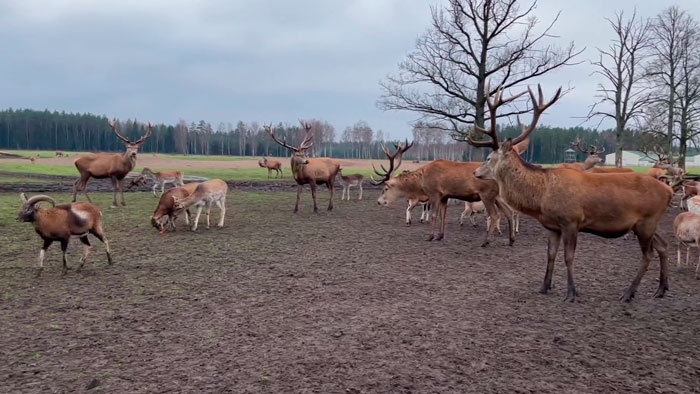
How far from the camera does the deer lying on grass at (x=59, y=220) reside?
7426mm

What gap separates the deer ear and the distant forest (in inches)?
3447

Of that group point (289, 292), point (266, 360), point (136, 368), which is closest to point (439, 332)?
point (266, 360)

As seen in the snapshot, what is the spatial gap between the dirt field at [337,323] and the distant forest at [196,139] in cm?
8709

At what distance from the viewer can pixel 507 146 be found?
732cm

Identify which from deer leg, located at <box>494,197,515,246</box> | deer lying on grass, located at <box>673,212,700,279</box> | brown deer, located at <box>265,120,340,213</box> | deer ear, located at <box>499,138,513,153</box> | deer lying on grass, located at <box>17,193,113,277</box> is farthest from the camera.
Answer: brown deer, located at <box>265,120,340,213</box>

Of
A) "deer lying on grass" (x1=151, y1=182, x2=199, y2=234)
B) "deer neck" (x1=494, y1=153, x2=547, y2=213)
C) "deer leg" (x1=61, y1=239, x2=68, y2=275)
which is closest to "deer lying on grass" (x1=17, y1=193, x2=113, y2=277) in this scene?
"deer leg" (x1=61, y1=239, x2=68, y2=275)

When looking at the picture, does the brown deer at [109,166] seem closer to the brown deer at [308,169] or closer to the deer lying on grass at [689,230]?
the brown deer at [308,169]

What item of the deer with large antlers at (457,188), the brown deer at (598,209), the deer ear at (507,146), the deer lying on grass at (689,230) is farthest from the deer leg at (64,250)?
the deer lying on grass at (689,230)

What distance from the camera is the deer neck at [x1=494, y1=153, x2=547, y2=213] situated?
692cm

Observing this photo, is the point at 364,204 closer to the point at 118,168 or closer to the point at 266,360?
the point at 118,168

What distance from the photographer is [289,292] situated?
6.91 meters

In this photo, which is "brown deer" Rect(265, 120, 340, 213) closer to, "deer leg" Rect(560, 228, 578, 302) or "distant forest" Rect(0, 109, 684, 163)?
"deer leg" Rect(560, 228, 578, 302)

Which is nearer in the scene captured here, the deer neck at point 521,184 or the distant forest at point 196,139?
the deer neck at point 521,184

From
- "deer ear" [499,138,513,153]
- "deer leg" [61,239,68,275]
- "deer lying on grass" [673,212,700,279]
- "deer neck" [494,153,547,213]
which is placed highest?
"deer ear" [499,138,513,153]
